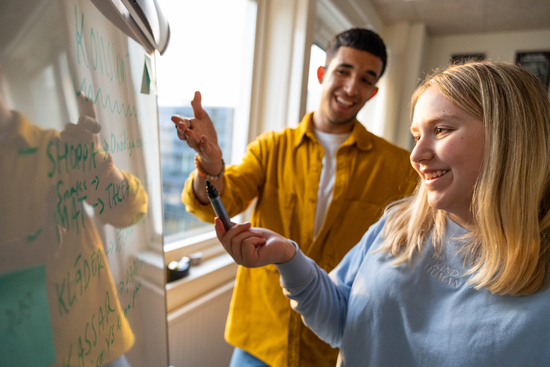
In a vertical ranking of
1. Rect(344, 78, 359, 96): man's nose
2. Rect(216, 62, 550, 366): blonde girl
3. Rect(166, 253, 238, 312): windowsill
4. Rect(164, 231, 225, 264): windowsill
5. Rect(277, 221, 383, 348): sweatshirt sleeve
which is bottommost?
Rect(166, 253, 238, 312): windowsill

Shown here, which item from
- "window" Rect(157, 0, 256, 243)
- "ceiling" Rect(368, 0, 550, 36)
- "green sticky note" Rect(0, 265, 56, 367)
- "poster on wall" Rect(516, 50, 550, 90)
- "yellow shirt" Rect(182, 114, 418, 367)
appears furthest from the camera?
"poster on wall" Rect(516, 50, 550, 90)

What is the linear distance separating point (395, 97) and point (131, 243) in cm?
351

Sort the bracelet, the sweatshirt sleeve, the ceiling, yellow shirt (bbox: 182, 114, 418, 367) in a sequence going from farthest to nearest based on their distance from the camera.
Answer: the ceiling, yellow shirt (bbox: 182, 114, 418, 367), the bracelet, the sweatshirt sleeve

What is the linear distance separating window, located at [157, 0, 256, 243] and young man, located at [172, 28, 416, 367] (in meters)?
0.45

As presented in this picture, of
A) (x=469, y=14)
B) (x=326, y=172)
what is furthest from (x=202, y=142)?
(x=469, y=14)

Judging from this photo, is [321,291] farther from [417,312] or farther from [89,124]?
[89,124]

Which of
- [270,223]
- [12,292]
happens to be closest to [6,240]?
[12,292]

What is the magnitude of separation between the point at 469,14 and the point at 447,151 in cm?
316

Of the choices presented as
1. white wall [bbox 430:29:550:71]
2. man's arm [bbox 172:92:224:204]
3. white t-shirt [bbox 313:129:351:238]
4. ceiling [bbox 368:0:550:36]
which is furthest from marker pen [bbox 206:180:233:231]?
white wall [bbox 430:29:550:71]

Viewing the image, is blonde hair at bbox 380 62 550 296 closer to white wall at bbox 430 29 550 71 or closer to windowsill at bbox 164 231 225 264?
windowsill at bbox 164 231 225 264

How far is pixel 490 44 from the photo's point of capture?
349 cm

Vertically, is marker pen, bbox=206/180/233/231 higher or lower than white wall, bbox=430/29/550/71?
lower

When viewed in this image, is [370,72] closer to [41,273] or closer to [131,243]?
[131,243]

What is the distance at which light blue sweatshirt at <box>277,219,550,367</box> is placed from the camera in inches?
22.8
